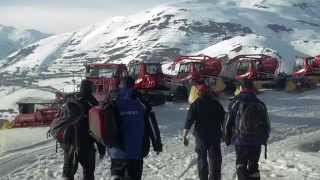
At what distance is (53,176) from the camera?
12000 mm

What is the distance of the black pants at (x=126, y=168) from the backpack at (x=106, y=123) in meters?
0.26

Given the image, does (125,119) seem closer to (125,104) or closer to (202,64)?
(125,104)

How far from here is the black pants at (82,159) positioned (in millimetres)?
8828

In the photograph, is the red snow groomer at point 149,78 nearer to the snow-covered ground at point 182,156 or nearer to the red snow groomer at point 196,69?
the red snow groomer at point 196,69

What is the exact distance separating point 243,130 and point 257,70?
2312cm

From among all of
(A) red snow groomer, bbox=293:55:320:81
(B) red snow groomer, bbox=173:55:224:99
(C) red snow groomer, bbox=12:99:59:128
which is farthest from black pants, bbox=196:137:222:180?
(A) red snow groomer, bbox=293:55:320:81

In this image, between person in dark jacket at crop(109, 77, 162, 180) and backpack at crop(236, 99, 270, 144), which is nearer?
person in dark jacket at crop(109, 77, 162, 180)

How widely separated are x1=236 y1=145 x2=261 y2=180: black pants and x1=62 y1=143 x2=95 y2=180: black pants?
2071 millimetres

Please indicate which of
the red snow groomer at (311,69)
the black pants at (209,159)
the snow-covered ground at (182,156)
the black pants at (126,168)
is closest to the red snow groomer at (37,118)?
the snow-covered ground at (182,156)

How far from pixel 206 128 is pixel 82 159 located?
196 centimetres

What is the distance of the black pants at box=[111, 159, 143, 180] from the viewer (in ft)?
25.2

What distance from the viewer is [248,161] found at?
30.3 feet

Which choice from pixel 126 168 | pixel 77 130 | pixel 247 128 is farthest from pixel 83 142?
pixel 247 128

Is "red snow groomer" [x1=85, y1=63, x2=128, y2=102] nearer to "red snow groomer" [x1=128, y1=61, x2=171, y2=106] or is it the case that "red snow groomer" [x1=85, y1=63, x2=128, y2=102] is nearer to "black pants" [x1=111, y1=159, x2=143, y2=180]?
"red snow groomer" [x1=128, y1=61, x2=171, y2=106]
